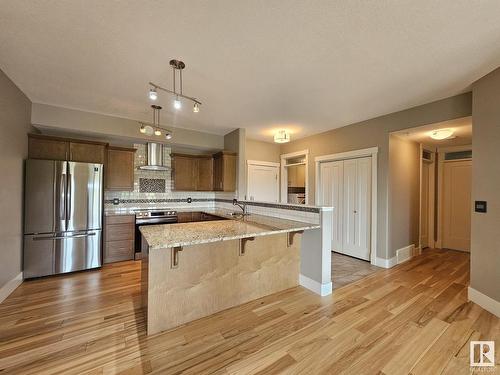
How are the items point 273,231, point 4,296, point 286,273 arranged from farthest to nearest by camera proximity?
point 286,273 < point 4,296 < point 273,231

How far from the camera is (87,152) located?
11.5 ft

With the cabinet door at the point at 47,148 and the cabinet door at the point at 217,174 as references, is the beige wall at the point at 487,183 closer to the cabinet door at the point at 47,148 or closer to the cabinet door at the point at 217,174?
the cabinet door at the point at 217,174

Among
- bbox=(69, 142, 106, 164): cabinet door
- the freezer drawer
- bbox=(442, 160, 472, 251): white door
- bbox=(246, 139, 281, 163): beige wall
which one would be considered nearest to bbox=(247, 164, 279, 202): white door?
bbox=(246, 139, 281, 163): beige wall

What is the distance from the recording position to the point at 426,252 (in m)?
4.57

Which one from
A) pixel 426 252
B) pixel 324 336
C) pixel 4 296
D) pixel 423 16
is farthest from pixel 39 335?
pixel 426 252

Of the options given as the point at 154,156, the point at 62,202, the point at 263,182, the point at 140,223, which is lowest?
the point at 140,223

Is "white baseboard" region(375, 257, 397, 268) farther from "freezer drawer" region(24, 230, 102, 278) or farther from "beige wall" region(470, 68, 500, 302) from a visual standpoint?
"freezer drawer" region(24, 230, 102, 278)

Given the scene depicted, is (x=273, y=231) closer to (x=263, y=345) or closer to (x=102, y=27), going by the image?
(x=263, y=345)

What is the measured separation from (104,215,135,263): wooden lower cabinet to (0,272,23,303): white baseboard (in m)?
1.03

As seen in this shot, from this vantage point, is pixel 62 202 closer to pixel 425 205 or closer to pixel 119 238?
pixel 119 238

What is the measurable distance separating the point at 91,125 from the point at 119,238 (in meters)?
2.01

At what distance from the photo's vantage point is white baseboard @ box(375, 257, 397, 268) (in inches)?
143

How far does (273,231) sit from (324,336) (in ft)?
3.36

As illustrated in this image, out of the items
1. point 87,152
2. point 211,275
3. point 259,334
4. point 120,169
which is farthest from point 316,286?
point 87,152
